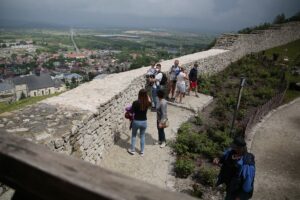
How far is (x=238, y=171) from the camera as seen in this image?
4.38 meters

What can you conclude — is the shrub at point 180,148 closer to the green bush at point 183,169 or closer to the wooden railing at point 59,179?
the green bush at point 183,169

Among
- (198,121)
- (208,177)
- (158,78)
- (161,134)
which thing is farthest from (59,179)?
(198,121)

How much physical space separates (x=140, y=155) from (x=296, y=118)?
27.9ft

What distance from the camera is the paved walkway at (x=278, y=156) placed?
6699mm

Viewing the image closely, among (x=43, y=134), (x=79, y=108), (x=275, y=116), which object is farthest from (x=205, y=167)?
(x=275, y=116)

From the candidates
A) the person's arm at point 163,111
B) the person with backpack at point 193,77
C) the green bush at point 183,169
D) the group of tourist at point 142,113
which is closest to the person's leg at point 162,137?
the group of tourist at point 142,113

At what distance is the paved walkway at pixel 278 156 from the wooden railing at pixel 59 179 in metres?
6.42

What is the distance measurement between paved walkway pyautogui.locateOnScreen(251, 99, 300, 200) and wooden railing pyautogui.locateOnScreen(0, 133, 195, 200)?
21.1 feet

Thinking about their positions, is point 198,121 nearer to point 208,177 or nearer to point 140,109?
point 208,177

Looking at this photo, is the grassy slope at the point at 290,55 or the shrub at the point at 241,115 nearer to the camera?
the shrub at the point at 241,115

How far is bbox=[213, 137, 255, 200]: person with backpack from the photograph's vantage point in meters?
4.27

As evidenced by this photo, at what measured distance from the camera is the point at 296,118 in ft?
38.9

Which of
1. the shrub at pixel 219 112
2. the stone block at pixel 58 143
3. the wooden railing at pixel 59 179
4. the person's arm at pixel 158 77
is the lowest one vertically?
the shrub at pixel 219 112

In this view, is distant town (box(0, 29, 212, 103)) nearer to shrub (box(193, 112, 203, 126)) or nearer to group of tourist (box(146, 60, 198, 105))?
group of tourist (box(146, 60, 198, 105))
